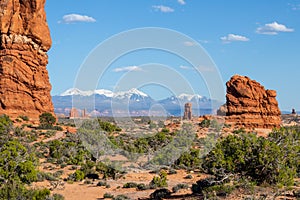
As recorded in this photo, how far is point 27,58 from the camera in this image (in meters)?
49.8

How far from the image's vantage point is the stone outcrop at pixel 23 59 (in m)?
48.0

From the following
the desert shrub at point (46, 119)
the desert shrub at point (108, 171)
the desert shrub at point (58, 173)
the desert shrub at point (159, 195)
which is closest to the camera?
the desert shrub at point (159, 195)

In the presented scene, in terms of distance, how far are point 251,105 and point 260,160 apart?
39.7 meters

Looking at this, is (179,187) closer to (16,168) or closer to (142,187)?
(142,187)

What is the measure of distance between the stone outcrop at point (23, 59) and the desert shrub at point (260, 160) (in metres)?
34.6

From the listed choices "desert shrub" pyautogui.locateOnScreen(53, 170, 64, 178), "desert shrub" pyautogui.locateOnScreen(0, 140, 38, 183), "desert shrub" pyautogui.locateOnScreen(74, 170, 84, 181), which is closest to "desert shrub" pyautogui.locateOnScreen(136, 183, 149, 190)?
"desert shrub" pyautogui.locateOnScreen(74, 170, 84, 181)

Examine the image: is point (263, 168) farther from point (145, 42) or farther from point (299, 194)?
point (145, 42)

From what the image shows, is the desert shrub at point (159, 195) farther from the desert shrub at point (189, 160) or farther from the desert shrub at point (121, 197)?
the desert shrub at point (189, 160)

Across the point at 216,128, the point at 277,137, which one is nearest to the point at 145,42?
the point at 277,137

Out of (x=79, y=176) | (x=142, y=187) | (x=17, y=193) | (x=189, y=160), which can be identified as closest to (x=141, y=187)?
(x=142, y=187)

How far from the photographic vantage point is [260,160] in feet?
56.2

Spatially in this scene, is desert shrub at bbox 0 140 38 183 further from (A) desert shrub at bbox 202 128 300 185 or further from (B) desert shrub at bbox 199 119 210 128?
(B) desert shrub at bbox 199 119 210 128

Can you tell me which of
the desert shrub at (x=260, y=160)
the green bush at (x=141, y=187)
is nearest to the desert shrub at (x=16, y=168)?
the green bush at (x=141, y=187)

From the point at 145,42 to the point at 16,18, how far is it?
25237 millimetres
